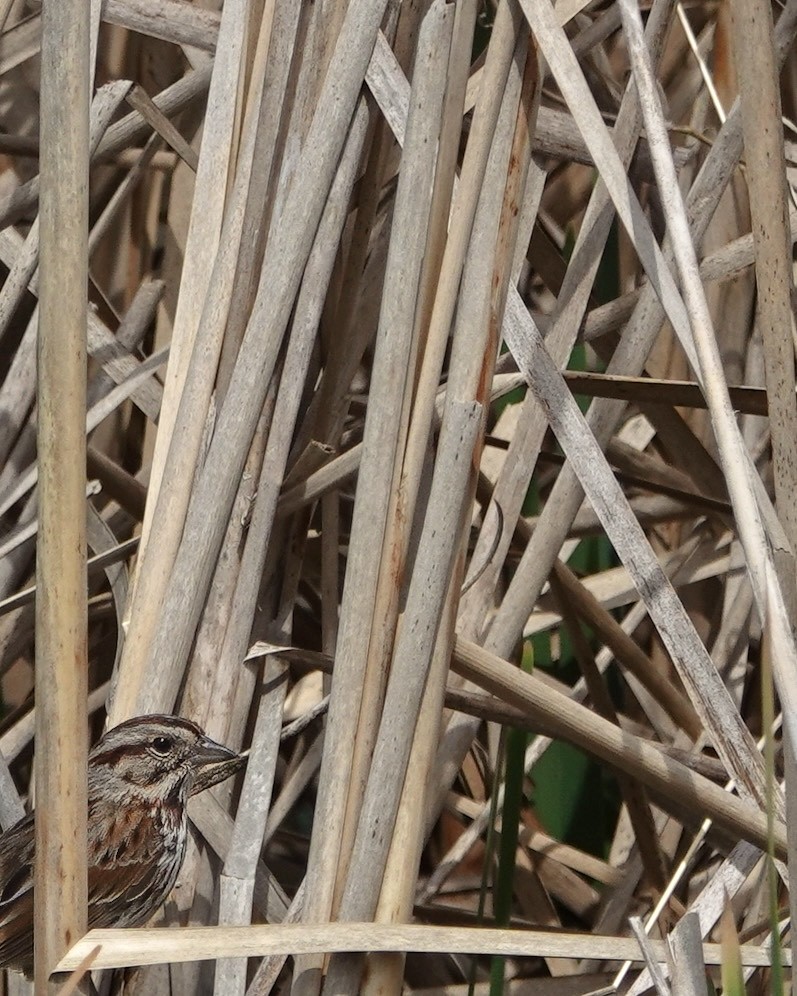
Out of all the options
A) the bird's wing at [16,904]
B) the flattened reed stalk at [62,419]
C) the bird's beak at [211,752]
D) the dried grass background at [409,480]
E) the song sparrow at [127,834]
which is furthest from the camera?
the bird's wing at [16,904]

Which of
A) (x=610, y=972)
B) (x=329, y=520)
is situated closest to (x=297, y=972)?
(x=329, y=520)

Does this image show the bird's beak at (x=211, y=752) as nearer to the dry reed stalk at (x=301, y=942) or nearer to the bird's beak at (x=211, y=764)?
the bird's beak at (x=211, y=764)

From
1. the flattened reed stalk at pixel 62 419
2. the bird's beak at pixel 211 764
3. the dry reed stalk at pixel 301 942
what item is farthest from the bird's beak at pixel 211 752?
the flattened reed stalk at pixel 62 419

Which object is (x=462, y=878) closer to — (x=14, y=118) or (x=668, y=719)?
(x=668, y=719)

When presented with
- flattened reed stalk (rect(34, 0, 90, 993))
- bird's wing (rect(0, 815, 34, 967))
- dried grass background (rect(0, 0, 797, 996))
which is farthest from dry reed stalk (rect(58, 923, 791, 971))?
bird's wing (rect(0, 815, 34, 967))

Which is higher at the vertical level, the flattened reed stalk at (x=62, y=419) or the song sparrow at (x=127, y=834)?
the flattened reed stalk at (x=62, y=419)

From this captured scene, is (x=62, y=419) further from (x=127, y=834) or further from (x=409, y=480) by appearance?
(x=127, y=834)

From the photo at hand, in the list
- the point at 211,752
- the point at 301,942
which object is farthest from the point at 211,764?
the point at 301,942
